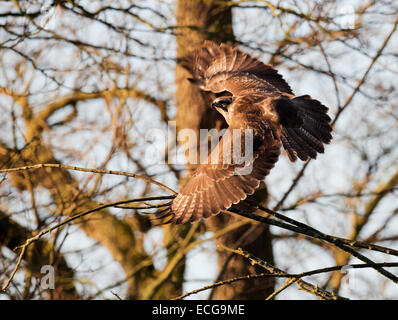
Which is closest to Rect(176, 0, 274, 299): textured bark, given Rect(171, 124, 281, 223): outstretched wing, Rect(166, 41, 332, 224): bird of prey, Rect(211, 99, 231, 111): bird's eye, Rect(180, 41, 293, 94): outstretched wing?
Rect(180, 41, 293, 94): outstretched wing

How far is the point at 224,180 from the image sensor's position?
14.3 feet

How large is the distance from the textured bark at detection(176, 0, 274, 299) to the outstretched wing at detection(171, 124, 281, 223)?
8.98ft

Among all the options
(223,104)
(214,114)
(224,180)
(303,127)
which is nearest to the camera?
(224,180)

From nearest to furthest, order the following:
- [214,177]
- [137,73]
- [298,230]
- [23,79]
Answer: [298,230] → [214,177] → [23,79] → [137,73]

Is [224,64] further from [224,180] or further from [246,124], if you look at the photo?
[224,180]

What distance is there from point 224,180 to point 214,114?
3.72 meters

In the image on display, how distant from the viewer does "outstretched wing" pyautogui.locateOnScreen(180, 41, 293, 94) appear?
5762 millimetres

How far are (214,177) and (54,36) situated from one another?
129 inches

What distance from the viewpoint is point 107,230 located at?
877cm

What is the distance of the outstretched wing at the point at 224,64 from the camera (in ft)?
18.9

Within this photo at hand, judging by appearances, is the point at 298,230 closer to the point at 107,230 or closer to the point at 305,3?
the point at 305,3

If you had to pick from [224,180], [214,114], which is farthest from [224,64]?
[214,114]

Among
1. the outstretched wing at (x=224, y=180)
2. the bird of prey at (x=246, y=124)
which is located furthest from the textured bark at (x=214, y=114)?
the outstretched wing at (x=224, y=180)
